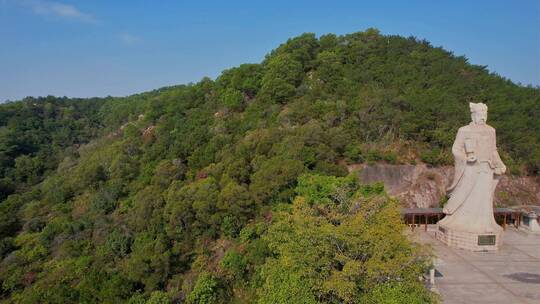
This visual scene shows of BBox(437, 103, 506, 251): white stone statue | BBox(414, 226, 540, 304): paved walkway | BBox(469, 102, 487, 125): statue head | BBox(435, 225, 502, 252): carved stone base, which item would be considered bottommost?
BBox(414, 226, 540, 304): paved walkway

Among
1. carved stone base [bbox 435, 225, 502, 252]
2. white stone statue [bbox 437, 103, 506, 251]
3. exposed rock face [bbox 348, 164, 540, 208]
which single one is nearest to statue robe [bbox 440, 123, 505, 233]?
white stone statue [bbox 437, 103, 506, 251]

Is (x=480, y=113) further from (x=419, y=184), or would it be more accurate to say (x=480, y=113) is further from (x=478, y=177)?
(x=419, y=184)

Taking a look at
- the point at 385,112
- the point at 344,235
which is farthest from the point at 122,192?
the point at 344,235

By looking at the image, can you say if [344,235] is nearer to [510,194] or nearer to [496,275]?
[496,275]

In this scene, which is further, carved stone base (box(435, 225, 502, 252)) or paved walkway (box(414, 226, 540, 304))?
carved stone base (box(435, 225, 502, 252))

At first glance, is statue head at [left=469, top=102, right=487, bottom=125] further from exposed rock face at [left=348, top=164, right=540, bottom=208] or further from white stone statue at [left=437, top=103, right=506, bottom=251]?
exposed rock face at [left=348, top=164, right=540, bottom=208]

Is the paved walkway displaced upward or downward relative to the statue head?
downward
